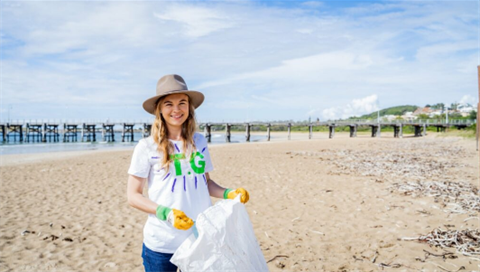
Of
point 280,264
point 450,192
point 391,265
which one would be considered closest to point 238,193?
point 280,264

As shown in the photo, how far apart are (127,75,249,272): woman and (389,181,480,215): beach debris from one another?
18.0ft

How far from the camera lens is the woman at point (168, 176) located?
1.92 m

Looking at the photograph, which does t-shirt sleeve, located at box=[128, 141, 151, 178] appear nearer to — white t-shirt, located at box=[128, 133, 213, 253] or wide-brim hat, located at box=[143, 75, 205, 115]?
white t-shirt, located at box=[128, 133, 213, 253]

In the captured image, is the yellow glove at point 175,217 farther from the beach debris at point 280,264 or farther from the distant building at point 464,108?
the distant building at point 464,108

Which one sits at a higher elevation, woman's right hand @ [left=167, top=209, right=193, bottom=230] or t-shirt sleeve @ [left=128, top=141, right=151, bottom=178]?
t-shirt sleeve @ [left=128, top=141, right=151, bottom=178]

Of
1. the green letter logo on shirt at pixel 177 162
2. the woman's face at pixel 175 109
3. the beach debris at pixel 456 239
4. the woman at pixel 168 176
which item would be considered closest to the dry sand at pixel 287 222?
the beach debris at pixel 456 239

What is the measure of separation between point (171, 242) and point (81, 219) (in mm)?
4951

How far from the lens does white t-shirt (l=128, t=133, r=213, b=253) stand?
1916mm

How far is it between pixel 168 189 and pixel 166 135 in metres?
0.36

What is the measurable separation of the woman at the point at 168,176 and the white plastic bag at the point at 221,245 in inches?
5.9

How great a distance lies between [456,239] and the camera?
14.0ft

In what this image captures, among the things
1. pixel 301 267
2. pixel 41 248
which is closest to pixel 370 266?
pixel 301 267

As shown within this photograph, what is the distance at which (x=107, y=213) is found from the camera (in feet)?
21.1

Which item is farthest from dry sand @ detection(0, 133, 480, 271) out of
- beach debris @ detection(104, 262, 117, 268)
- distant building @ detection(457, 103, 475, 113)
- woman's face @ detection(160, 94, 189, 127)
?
distant building @ detection(457, 103, 475, 113)
